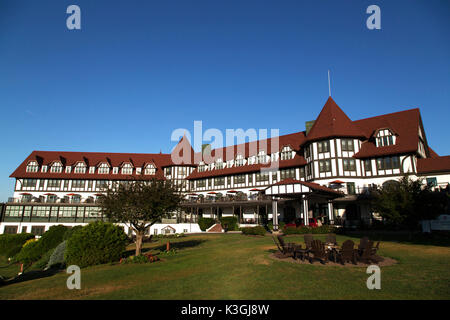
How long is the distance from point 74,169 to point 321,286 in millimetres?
56016

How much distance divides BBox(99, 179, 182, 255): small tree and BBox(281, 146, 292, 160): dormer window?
26.4m

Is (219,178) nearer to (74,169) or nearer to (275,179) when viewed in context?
(275,179)

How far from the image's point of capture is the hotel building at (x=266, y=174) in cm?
3312

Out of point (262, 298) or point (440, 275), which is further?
point (440, 275)

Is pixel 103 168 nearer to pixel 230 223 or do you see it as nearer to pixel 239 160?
pixel 239 160

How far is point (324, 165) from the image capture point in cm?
3644

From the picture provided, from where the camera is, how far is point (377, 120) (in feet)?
131

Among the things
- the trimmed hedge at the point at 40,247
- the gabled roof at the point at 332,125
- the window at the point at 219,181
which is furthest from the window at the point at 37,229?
the gabled roof at the point at 332,125

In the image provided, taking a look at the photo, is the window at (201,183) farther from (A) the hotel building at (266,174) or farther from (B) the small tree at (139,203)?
(B) the small tree at (139,203)

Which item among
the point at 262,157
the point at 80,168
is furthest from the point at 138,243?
the point at 80,168

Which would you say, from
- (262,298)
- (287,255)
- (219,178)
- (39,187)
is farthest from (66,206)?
(262,298)
